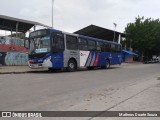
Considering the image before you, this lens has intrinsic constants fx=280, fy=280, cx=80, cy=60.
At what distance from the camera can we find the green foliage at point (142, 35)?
6056cm

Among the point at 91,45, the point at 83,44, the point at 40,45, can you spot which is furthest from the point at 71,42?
the point at 91,45

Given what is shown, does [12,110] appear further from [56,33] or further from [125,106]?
[56,33]

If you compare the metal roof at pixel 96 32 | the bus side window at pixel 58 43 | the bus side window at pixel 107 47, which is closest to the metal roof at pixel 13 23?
the bus side window at pixel 107 47

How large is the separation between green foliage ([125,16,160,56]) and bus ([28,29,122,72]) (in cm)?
3541

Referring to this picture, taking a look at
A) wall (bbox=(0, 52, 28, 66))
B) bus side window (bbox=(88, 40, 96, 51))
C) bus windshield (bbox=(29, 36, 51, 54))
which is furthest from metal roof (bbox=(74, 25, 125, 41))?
bus windshield (bbox=(29, 36, 51, 54))

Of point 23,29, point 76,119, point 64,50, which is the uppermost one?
point 23,29

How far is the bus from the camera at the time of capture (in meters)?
20.4

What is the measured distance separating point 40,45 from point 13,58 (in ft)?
37.9

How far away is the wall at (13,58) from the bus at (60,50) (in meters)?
9.70

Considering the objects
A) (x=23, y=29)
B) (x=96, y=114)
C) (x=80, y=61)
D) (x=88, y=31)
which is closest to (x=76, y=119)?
(x=96, y=114)

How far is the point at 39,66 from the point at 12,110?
13.2 metres

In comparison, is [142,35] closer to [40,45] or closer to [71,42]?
[71,42]

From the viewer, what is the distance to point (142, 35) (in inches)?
2387

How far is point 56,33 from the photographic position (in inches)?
822
